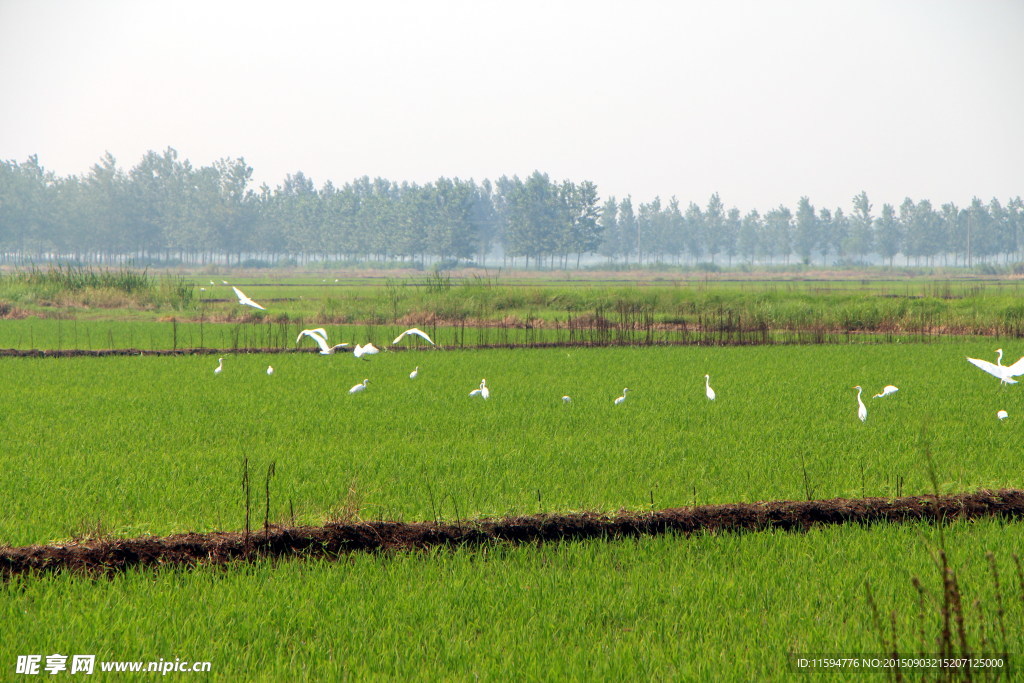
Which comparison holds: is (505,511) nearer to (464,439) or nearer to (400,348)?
(464,439)

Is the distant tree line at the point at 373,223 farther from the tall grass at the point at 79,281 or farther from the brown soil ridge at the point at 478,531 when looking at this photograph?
the brown soil ridge at the point at 478,531

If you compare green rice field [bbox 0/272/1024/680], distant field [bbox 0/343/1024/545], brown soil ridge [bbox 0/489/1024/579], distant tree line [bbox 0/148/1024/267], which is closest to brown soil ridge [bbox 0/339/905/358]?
distant field [bbox 0/343/1024/545]

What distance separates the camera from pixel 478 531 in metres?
5.64

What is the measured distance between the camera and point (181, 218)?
100188 mm

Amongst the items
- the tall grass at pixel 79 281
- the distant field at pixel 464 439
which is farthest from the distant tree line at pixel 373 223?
the distant field at pixel 464 439

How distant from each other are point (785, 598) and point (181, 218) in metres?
106

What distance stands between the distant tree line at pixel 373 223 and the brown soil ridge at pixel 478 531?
95.2 metres

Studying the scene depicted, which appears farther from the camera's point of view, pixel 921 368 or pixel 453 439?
pixel 921 368

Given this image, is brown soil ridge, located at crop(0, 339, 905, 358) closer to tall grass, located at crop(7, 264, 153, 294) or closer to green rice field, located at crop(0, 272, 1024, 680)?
green rice field, located at crop(0, 272, 1024, 680)

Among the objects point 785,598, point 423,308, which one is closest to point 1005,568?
point 785,598

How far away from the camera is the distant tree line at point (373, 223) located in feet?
323

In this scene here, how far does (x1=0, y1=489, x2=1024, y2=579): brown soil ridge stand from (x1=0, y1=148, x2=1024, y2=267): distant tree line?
95.2 metres

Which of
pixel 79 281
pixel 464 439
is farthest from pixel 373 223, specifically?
pixel 464 439

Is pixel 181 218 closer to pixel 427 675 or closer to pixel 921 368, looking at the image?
pixel 921 368
